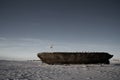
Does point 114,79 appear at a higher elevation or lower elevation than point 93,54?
lower

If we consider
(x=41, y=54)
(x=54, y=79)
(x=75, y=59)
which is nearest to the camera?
(x=54, y=79)

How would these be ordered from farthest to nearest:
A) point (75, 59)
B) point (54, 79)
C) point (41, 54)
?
point (41, 54), point (75, 59), point (54, 79)

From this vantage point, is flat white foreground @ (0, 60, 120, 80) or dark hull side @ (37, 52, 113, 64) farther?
dark hull side @ (37, 52, 113, 64)

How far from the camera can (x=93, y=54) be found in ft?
88.2

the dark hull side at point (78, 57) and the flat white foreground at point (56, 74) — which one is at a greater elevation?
the dark hull side at point (78, 57)

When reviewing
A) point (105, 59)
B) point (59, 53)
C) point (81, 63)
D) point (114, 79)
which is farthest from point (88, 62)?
point (114, 79)

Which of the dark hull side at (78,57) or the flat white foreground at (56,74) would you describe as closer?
the flat white foreground at (56,74)

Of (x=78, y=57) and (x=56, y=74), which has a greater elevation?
(x=78, y=57)

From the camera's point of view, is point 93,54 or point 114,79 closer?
point 114,79

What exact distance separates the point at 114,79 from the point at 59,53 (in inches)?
662

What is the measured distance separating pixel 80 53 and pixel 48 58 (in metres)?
5.13

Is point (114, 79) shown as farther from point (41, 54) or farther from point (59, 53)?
point (41, 54)

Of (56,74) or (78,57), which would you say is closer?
(56,74)

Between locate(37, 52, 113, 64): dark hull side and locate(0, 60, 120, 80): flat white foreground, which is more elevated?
locate(37, 52, 113, 64): dark hull side
